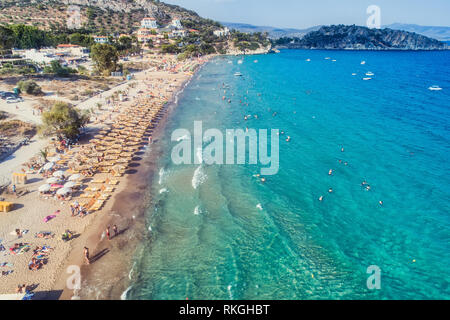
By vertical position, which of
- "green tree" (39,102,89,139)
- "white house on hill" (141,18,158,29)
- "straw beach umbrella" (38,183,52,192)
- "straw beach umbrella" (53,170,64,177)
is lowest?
"straw beach umbrella" (38,183,52,192)

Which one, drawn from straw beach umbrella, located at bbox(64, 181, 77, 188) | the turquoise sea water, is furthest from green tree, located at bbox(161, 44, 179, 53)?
straw beach umbrella, located at bbox(64, 181, 77, 188)

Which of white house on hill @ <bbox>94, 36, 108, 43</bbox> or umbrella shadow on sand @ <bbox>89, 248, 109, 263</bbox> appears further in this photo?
white house on hill @ <bbox>94, 36, 108, 43</bbox>

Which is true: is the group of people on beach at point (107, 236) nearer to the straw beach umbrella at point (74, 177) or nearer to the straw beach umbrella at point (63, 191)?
the straw beach umbrella at point (63, 191)

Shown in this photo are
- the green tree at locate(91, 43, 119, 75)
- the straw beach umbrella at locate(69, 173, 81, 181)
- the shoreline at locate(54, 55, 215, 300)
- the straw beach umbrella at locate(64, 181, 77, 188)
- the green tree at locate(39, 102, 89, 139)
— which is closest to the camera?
the shoreline at locate(54, 55, 215, 300)

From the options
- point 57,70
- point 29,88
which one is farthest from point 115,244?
point 57,70

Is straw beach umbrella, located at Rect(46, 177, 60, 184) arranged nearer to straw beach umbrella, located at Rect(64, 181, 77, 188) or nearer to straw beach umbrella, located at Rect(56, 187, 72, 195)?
straw beach umbrella, located at Rect(64, 181, 77, 188)

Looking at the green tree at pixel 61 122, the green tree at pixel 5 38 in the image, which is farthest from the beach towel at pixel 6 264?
the green tree at pixel 5 38
